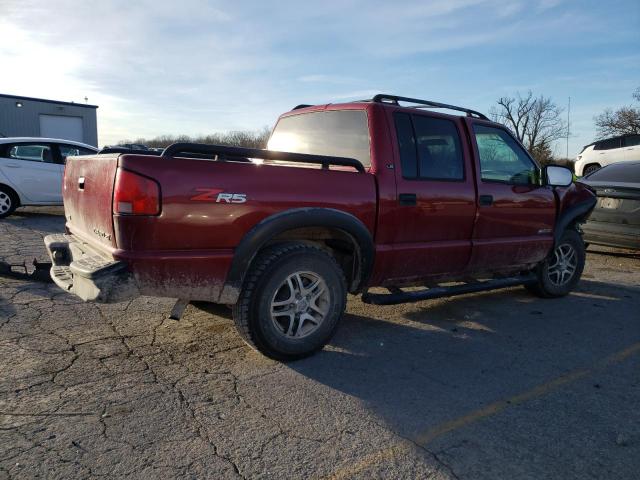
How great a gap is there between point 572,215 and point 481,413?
3406 mm

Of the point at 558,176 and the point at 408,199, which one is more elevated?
the point at 558,176

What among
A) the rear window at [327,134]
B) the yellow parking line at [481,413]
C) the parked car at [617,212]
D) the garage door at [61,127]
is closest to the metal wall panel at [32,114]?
the garage door at [61,127]

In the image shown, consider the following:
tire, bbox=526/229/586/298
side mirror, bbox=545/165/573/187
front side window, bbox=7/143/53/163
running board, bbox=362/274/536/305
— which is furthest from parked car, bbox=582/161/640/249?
front side window, bbox=7/143/53/163

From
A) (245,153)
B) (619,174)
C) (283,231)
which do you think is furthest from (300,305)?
(619,174)

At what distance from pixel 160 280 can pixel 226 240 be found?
1.53 ft

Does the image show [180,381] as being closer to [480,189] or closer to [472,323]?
[472,323]

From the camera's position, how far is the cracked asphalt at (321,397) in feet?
8.20

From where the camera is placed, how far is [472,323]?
4.77m

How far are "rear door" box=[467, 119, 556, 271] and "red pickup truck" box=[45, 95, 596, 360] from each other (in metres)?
0.02

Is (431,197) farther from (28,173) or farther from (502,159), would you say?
(28,173)

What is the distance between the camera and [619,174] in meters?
8.11

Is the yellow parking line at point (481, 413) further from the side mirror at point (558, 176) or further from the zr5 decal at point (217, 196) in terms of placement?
the side mirror at point (558, 176)

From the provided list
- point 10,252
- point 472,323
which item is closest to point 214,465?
point 472,323

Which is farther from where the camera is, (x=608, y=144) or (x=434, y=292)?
(x=608, y=144)
